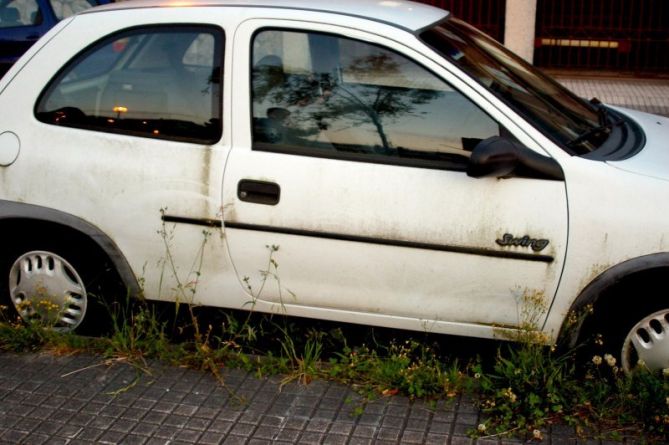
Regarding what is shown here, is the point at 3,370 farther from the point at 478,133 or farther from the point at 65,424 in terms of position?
the point at 478,133

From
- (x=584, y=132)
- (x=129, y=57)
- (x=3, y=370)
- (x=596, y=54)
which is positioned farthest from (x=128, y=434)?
(x=596, y=54)

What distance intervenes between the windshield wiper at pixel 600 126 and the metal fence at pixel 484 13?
8.77 meters

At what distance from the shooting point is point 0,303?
524 centimetres

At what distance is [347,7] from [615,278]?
5.91 ft

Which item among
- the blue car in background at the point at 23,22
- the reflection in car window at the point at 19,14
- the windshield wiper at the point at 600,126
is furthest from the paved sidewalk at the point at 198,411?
the reflection in car window at the point at 19,14

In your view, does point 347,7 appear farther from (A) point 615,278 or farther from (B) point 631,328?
(B) point 631,328

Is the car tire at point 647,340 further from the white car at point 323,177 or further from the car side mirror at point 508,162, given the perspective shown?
the car side mirror at point 508,162

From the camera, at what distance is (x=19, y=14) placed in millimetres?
10211

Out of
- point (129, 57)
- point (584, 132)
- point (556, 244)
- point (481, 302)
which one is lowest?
point (481, 302)

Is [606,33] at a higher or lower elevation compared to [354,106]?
lower

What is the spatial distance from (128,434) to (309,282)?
1.09 metres

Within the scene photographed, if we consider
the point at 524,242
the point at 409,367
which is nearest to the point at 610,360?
the point at 524,242

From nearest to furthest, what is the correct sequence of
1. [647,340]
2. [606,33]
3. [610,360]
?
[610,360] < [647,340] < [606,33]

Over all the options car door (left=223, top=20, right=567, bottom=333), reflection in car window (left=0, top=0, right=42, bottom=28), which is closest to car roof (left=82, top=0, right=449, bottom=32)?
car door (left=223, top=20, right=567, bottom=333)
